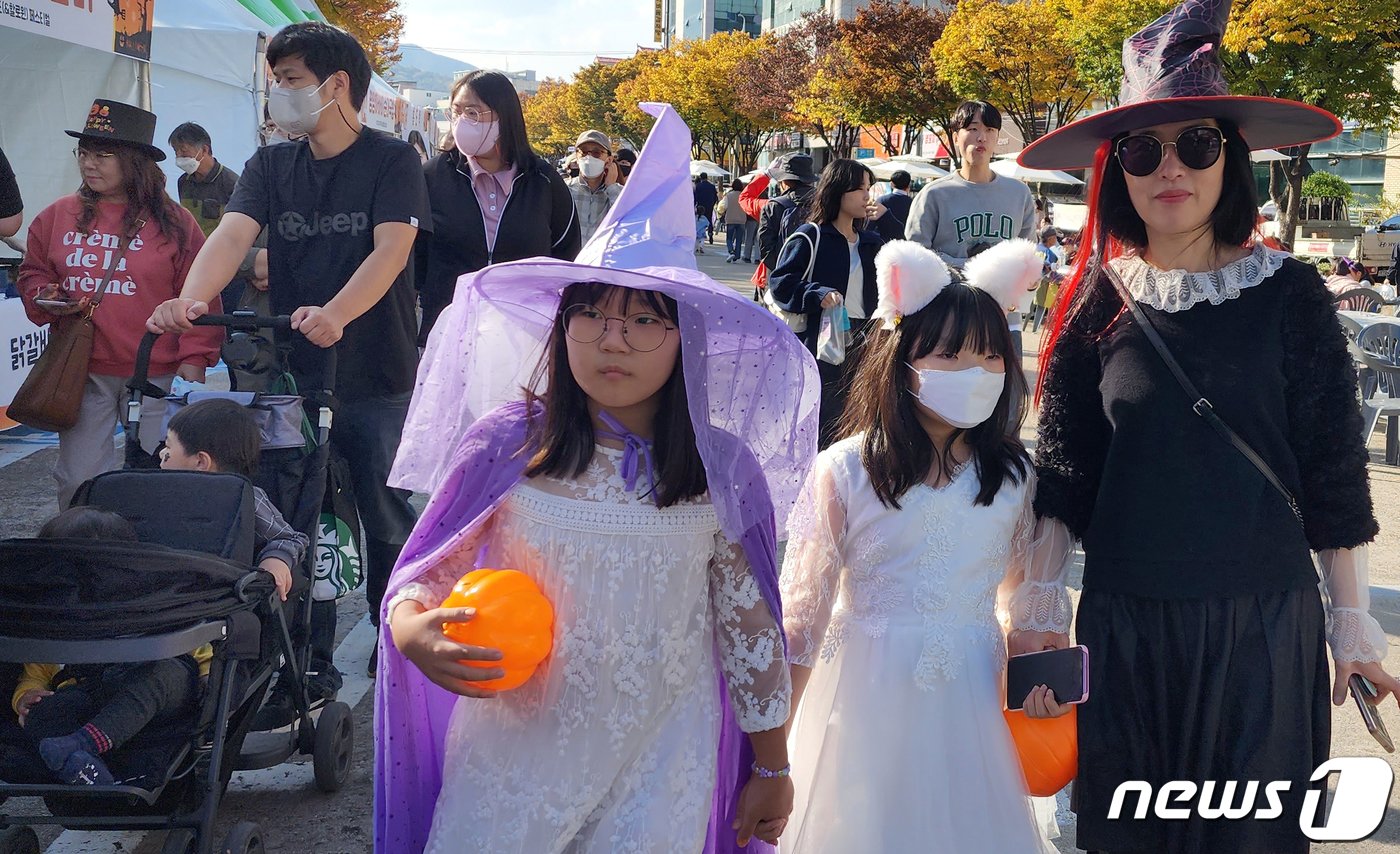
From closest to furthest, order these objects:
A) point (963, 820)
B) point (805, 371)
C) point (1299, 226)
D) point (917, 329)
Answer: point (805, 371) < point (963, 820) < point (917, 329) < point (1299, 226)

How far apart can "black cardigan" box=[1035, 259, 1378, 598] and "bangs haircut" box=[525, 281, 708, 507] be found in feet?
2.74

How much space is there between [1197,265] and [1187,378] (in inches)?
10.1

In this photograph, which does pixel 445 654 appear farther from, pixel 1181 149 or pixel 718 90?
pixel 718 90

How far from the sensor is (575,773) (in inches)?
80.4

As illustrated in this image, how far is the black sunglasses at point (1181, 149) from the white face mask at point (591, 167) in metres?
8.77

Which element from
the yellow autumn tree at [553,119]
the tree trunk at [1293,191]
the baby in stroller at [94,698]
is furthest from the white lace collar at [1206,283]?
the yellow autumn tree at [553,119]

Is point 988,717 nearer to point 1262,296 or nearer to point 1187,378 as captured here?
point 1187,378

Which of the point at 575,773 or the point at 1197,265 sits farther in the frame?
the point at 1197,265

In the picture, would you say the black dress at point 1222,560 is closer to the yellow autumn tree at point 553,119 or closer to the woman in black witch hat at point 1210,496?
the woman in black witch hat at point 1210,496

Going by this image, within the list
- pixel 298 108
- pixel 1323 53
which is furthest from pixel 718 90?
pixel 298 108

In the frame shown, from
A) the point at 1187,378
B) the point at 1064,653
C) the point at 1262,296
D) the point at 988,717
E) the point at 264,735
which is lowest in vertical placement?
the point at 264,735

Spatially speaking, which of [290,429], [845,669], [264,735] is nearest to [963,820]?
[845,669]

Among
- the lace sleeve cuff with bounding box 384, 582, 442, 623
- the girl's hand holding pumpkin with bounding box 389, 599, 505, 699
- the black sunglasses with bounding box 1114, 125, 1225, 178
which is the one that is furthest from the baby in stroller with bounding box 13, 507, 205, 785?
the black sunglasses with bounding box 1114, 125, 1225, 178

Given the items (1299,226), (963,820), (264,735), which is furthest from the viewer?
(1299,226)
